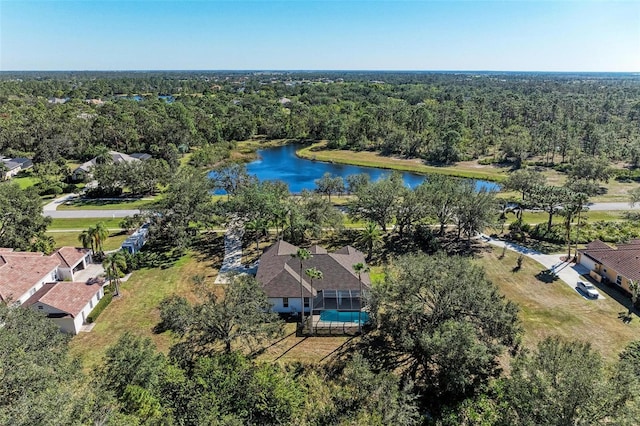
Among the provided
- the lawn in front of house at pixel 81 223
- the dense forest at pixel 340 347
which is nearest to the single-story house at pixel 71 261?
the dense forest at pixel 340 347

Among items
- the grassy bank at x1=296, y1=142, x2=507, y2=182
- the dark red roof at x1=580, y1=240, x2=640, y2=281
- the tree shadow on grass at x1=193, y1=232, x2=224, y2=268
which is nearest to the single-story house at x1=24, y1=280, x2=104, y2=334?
the tree shadow on grass at x1=193, y1=232, x2=224, y2=268

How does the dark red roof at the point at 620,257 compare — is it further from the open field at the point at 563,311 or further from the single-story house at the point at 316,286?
the single-story house at the point at 316,286

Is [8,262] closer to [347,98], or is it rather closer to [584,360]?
[584,360]

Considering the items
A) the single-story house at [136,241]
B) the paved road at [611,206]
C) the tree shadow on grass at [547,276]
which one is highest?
the paved road at [611,206]

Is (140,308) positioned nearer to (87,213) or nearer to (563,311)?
(87,213)

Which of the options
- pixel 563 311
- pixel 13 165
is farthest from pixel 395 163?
pixel 13 165

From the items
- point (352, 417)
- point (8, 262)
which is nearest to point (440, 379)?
point (352, 417)

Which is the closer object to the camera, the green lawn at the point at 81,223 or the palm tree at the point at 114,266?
the palm tree at the point at 114,266
